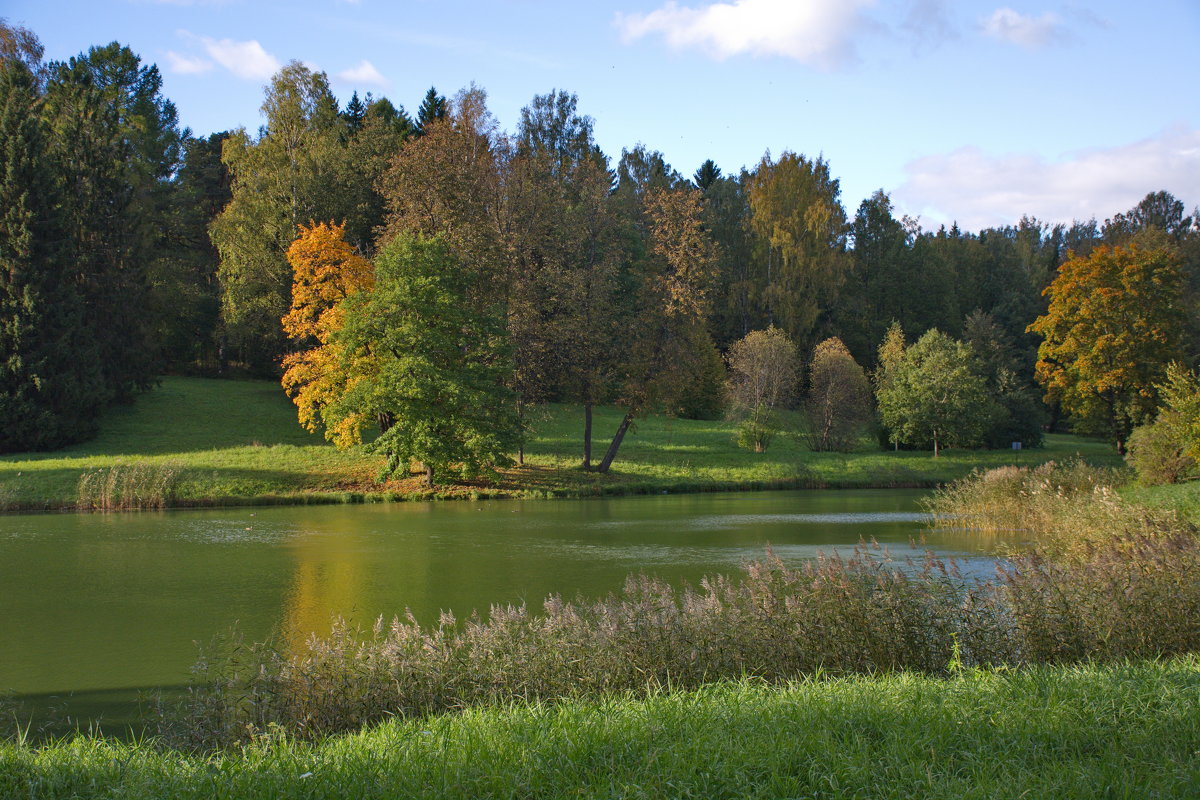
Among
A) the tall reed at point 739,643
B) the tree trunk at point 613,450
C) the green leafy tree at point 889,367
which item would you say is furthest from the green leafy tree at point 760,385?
the tall reed at point 739,643

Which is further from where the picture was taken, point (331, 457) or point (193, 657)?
point (331, 457)

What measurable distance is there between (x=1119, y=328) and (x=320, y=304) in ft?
109

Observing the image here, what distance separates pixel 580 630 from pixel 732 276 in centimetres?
5098

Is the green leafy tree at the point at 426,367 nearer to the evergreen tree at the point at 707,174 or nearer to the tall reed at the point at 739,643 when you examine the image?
the tall reed at the point at 739,643

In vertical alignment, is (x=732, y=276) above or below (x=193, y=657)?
above

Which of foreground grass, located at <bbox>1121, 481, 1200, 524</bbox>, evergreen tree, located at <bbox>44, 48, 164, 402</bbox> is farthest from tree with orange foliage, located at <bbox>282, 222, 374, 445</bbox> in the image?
foreground grass, located at <bbox>1121, 481, 1200, 524</bbox>

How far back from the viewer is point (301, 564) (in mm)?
16016

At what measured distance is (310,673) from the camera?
686cm

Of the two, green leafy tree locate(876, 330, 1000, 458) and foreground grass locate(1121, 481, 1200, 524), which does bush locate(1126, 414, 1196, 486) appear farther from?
green leafy tree locate(876, 330, 1000, 458)

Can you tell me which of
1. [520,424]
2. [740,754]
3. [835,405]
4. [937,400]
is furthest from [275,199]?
[740,754]

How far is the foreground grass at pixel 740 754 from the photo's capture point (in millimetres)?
4250

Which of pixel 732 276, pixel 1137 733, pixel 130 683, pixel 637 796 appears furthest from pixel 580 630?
pixel 732 276

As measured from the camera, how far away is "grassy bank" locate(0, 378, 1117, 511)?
26297 mm

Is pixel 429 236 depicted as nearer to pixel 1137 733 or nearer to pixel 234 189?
pixel 234 189
